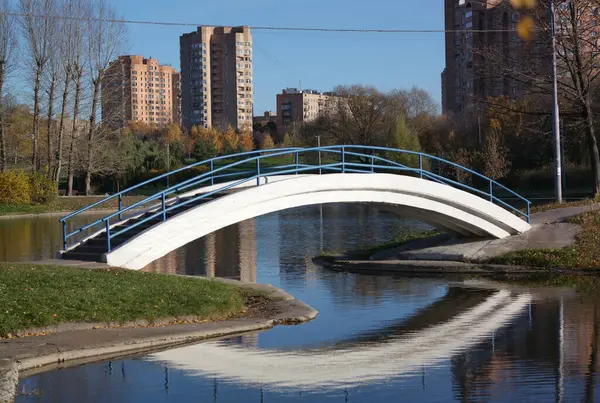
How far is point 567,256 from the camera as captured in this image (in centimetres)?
2097

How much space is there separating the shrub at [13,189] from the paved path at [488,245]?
3626cm

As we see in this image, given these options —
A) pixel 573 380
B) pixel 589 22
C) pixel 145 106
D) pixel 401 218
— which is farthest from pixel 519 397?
Answer: pixel 145 106

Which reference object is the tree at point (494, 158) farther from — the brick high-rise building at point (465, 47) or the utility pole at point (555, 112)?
the utility pole at point (555, 112)

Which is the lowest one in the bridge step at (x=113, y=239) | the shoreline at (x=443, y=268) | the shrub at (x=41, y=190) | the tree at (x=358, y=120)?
the shoreline at (x=443, y=268)

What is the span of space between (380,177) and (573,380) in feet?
32.4

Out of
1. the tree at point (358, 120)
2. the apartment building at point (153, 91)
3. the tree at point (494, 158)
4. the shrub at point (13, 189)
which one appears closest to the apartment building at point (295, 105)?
the apartment building at point (153, 91)

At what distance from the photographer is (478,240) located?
22.7 m

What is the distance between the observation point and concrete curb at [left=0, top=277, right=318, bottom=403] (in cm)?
1056

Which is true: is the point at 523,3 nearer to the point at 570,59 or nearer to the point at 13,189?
the point at 570,59

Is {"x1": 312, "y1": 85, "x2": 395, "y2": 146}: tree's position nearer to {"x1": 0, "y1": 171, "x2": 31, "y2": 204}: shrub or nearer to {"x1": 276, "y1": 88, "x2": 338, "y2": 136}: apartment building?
{"x1": 0, "y1": 171, "x2": 31, "y2": 204}: shrub

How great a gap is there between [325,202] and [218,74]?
146m

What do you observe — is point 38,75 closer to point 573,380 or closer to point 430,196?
point 430,196

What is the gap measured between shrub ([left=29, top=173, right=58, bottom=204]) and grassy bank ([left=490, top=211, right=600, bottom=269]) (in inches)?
1596

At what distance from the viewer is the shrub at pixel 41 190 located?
55812 millimetres
